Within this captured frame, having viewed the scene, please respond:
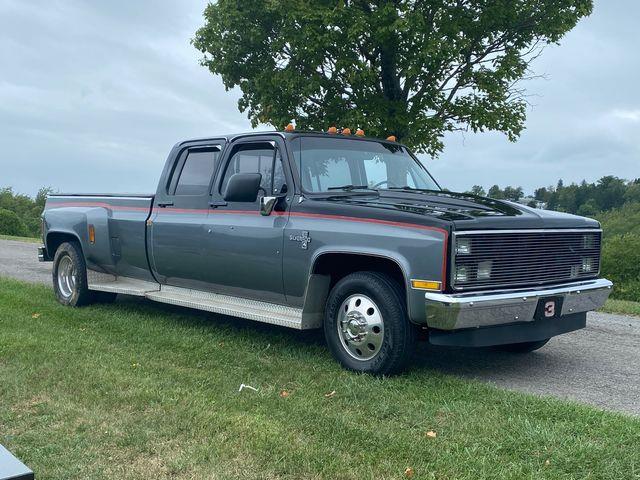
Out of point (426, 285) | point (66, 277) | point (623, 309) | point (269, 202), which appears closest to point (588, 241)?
point (426, 285)

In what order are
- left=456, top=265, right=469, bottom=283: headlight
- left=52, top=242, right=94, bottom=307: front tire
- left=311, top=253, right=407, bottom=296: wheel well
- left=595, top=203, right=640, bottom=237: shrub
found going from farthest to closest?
left=595, top=203, right=640, bottom=237: shrub < left=52, top=242, right=94, bottom=307: front tire < left=311, top=253, right=407, bottom=296: wheel well < left=456, top=265, right=469, bottom=283: headlight

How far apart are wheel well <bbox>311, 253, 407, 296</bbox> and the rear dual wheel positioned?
153 inches

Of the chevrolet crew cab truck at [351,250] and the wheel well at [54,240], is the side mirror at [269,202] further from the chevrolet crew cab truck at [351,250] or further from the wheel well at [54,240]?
the wheel well at [54,240]

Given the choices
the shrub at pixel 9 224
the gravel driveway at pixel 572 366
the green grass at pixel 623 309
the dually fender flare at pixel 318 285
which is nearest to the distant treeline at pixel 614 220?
the shrub at pixel 9 224

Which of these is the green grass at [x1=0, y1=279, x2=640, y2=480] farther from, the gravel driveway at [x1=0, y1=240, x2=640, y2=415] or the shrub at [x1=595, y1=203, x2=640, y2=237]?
the shrub at [x1=595, y1=203, x2=640, y2=237]

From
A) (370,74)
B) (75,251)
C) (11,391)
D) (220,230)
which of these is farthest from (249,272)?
(370,74)

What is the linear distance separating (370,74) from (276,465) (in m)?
13.0

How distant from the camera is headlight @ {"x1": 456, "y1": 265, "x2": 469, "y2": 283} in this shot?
191 inches

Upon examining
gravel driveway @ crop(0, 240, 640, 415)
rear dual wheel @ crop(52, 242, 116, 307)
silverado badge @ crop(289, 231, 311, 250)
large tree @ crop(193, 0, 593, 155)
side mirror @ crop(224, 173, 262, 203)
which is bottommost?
gravel driveway @ crop(0, 240, 640, 415)

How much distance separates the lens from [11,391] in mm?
4758

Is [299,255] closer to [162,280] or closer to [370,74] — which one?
[162,280]

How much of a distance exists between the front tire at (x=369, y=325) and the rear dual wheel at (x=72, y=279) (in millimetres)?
4064

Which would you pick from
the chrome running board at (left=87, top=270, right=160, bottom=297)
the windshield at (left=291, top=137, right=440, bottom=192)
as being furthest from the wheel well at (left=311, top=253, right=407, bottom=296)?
the chrome running board at (left=87, top=270, right=160, bottom=297)

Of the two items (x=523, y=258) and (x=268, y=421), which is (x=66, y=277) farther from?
(x=523, y=258)
